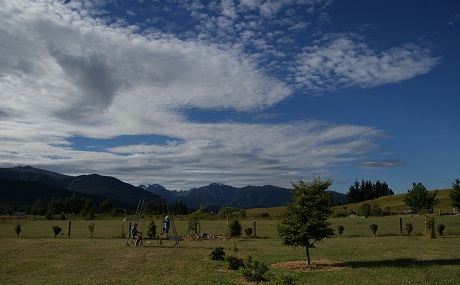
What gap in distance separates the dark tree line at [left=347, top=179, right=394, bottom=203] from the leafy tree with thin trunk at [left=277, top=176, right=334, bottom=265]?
158118 mm

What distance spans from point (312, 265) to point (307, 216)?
2255 mm

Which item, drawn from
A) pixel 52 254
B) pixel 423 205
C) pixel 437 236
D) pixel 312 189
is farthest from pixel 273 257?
pixel 423 205

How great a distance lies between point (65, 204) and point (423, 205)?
11718 cm

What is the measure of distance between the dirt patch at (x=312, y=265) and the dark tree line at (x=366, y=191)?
156870 mm

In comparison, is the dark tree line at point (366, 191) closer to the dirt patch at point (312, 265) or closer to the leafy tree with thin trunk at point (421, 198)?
the leafy tree with thin trunk at point (421, 198)

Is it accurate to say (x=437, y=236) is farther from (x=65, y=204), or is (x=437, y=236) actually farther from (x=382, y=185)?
(x=382, y=185)

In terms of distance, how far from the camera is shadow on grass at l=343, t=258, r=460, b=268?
17.0m

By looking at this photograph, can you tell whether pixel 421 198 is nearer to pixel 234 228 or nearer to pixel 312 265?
pixel 234 228

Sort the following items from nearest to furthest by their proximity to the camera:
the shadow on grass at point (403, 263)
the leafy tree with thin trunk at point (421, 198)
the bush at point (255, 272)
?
the bush at point (255, 272) < the shadow on grass at point (403, 263) < the leafy tree with thin trunk at point (421, 198)

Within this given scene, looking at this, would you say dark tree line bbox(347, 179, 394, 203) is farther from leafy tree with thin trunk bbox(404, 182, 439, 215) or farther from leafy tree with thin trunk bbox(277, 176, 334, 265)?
leafy tree with thin trunk bbox(277, 176, 334, 265)

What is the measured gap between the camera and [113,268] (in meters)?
17.2

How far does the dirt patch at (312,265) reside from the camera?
16.9m

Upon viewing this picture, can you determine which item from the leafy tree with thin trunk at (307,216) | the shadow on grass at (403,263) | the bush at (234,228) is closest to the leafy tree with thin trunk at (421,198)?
the bush at (234,228)

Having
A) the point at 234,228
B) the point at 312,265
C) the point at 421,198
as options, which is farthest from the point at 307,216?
the point at 421,198
